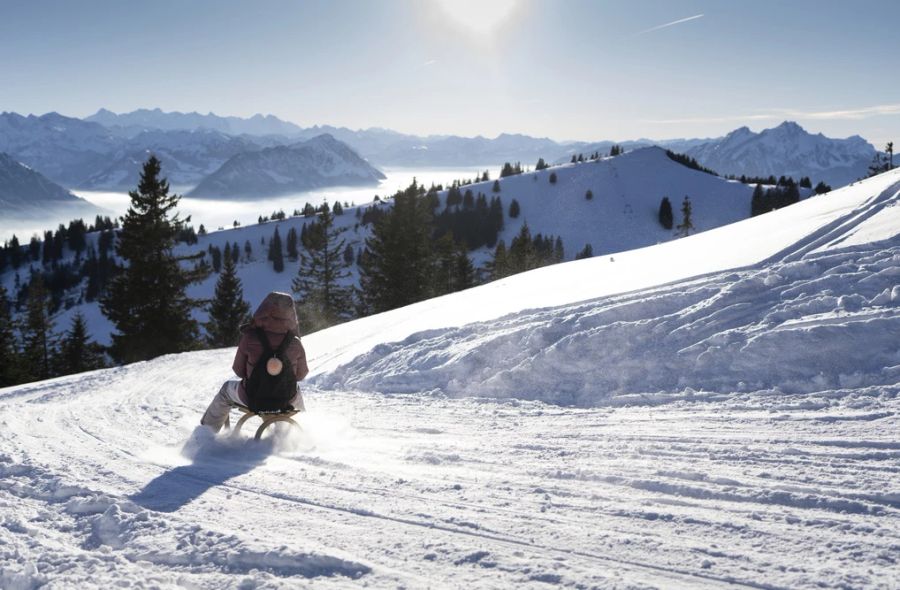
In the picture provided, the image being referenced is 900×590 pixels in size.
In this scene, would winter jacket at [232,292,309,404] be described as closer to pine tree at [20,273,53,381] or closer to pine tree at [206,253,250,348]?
pine tree at [206,253,250,348]

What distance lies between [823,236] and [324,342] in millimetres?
11025

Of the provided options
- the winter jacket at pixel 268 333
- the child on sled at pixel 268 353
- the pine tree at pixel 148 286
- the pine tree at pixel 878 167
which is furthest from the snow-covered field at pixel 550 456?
the pine tree at pixel 878 167

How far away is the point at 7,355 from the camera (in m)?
30.6

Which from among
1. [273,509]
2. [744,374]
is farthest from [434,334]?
[273,509]

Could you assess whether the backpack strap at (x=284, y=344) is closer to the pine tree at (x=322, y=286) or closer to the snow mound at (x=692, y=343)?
the snow mound at (x=692, y=343)

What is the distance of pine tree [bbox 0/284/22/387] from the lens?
29875mm

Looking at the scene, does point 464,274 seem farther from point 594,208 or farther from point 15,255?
point 15,255

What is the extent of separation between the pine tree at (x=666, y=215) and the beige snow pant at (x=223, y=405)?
4771 inches

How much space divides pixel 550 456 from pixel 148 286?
2692 cm

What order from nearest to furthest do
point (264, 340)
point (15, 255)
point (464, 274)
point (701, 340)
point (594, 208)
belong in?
point (264, 340), point (701, 340), point (464, 274), point (594, 208), point (15, 255)

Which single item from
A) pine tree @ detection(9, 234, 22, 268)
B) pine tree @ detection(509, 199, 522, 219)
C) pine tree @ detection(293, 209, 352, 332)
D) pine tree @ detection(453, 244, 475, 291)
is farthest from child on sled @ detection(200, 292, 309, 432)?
pine tree @ detection(9, 234, 22, 268)

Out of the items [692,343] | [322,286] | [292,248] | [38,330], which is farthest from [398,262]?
[292,248]

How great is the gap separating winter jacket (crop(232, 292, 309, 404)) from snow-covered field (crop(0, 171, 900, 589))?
0.83m

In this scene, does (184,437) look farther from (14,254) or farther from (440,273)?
(14,254)
